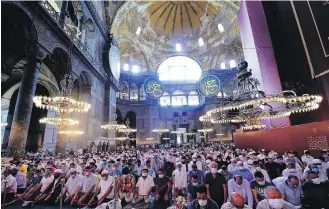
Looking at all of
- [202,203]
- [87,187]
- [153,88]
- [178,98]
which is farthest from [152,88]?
[202,203]

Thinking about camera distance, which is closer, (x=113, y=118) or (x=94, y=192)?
(x=94, y=192)

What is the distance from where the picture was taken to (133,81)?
25.9 metres

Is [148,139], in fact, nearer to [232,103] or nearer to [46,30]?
[232,103]

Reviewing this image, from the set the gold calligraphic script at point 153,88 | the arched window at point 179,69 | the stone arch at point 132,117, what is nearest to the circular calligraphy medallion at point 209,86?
the gold calligraphic script at point 153,88

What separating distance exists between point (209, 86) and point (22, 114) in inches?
535

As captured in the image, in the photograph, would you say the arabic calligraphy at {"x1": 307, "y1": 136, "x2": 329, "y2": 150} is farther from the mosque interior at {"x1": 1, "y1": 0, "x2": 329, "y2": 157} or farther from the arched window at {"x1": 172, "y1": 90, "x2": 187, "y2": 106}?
the arched window at {"x1": 172, "y1": 90, "x2": 187, "y2": 106}

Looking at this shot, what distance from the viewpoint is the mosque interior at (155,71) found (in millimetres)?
8016

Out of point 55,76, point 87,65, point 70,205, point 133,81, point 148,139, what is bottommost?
point 70,205

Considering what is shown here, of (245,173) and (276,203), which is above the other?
(245,173)

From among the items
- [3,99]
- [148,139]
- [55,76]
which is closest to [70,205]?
[55,76]

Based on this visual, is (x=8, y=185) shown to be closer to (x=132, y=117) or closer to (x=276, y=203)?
(x=276, y=203)

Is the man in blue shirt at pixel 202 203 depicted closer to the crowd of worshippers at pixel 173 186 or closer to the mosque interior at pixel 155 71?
the crowd of worshippers at pixel 173 186

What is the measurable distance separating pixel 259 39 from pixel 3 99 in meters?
18.1

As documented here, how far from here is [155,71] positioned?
2792 cm
